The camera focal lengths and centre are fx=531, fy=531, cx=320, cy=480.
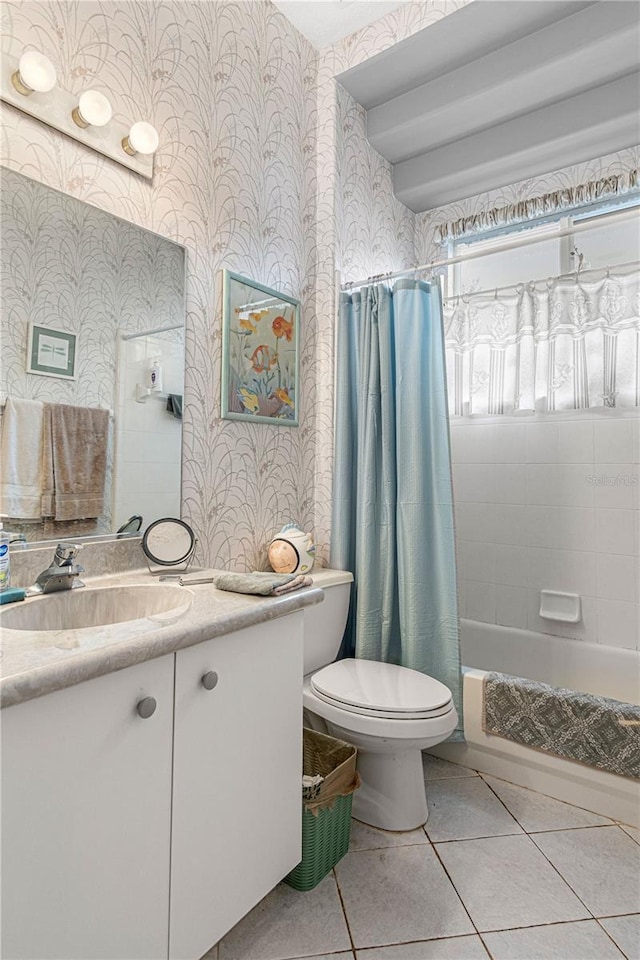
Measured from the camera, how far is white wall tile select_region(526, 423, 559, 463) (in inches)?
96.4

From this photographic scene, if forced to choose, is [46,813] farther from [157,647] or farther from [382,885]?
[382,885]

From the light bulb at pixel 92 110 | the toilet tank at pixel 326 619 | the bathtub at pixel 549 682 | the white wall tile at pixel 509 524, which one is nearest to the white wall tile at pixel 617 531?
the white wall tile at pixel 509 524

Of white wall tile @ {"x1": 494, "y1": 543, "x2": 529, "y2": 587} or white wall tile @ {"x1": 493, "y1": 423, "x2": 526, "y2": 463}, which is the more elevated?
white wall tile @ {"x1": 493, "y1": 423, "x2": 526, "y2": 463}

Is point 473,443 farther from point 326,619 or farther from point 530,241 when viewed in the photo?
point 326,619

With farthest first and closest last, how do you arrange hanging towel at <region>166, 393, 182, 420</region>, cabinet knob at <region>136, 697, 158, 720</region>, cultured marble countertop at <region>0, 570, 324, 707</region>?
1. hanging towel at <region>166, 393, 182, 420</region>
2. cabinet knob at <region>136, 697, 158, 720</region>
3. cultured marble countertop at <region>0, 570, 324, 707</region>

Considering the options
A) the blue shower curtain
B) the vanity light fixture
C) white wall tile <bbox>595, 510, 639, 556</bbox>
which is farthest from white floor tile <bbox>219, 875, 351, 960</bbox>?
the vanity light fixture

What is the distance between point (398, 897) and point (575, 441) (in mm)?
1879

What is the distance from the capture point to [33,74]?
4.01ft

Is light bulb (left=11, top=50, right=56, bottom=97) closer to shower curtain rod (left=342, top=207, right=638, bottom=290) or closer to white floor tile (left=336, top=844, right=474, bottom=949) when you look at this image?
shower curtain rod (left=342, top=207, right=638, bottom=290)

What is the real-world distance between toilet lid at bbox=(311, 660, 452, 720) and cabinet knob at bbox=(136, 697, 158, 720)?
2.57ft

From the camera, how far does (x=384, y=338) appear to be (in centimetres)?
210

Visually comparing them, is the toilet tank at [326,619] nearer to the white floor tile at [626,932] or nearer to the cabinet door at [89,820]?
the cabinet door at [89,820]

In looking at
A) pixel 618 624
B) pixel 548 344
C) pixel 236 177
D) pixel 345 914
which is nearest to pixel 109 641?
pixel 345 914

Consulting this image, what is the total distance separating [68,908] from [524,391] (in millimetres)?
2258
